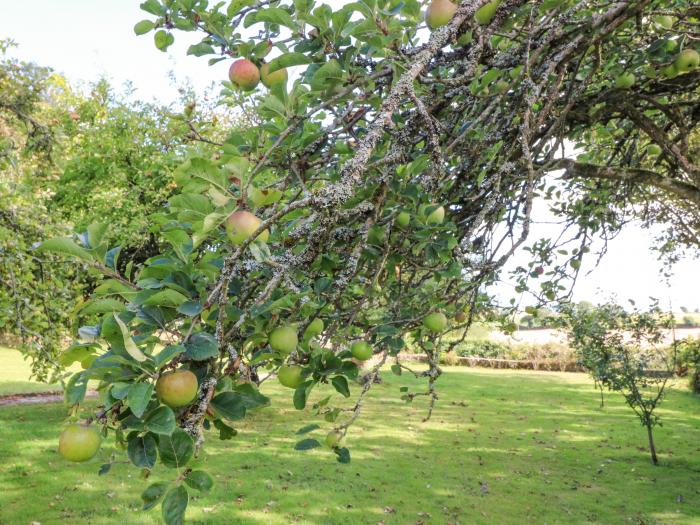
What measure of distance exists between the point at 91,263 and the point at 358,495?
19.9ft

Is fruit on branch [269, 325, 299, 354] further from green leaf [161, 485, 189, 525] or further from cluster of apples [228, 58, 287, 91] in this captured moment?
cluster of apples [228, 58, 287, 91]

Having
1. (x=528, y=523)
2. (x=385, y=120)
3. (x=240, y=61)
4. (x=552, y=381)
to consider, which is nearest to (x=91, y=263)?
(x=385, y=120)

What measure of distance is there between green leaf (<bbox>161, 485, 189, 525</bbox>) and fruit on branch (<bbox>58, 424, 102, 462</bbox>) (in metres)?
0.26

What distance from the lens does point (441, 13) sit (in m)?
1.62

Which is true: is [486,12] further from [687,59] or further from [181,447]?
[181,447]

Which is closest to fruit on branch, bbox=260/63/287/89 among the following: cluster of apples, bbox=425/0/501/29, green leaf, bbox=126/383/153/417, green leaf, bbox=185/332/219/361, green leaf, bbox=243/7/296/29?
green leaf, bbox=243/7/296/29

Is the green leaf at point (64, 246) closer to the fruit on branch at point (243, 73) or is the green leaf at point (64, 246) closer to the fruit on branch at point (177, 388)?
the fruit on branch at point (177, 388)

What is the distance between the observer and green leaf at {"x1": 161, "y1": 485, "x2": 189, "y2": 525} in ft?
3.33

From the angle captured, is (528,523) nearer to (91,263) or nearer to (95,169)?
(91,263)

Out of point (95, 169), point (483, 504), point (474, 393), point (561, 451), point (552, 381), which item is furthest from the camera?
point (552, 381)

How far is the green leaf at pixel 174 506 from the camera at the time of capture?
101 cm

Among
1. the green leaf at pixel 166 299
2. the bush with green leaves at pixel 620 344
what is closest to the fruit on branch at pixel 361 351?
the green leaf at pixel 166 299

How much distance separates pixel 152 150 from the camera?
39.1ft

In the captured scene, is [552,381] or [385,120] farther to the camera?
[552,381]
